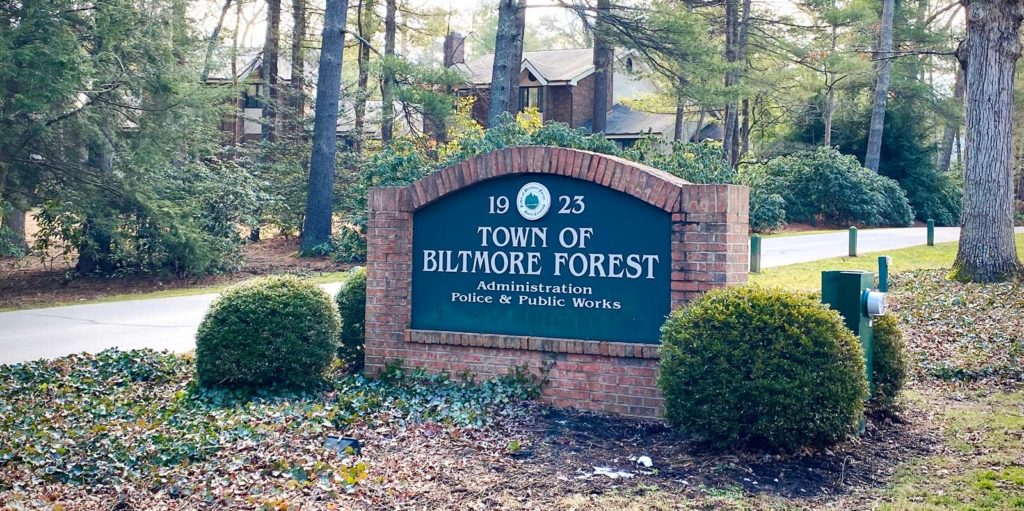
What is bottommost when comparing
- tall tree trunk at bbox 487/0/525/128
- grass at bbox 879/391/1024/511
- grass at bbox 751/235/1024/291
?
grass at bbox 879/391/1024/511

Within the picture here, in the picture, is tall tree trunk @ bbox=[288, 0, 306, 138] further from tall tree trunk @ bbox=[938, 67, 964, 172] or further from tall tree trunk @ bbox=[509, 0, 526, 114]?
tall tree trunk @ bbox=[938, 67, 964, 172]

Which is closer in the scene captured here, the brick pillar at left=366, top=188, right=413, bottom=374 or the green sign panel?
the green sign panel

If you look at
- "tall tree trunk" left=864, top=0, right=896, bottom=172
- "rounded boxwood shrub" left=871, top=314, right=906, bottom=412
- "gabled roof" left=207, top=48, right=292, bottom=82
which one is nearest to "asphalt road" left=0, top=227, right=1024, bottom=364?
"rounded boxwood shrub" left=871, top=314, right=906, bottom=412

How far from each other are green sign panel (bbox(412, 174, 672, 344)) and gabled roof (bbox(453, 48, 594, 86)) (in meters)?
31.3

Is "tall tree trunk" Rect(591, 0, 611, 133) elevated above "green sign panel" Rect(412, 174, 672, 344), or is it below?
above

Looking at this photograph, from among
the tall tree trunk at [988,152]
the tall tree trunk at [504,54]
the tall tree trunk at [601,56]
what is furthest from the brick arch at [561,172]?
the tall tree trunk at [601,56]

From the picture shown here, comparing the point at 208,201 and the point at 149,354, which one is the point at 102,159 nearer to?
the point at 208,201

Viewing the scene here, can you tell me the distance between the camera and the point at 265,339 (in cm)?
746

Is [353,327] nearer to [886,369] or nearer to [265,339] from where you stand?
[265,339]

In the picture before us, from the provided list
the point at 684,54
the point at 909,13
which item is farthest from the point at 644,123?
the point at 684,54

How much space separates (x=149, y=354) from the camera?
9320 millimetres

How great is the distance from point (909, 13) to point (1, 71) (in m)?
36.1

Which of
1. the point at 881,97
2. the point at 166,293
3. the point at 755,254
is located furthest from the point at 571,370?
the point at 881,97

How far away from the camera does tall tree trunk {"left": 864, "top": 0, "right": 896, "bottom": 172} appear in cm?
3528
